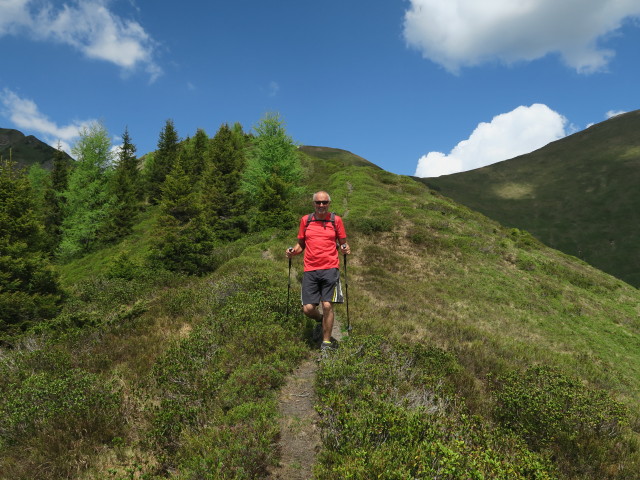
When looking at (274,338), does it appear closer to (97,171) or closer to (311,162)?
(97,171)

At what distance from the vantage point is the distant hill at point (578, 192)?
299 feet

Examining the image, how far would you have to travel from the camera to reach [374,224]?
26750 millimetres

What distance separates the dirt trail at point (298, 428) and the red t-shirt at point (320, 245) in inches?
80.7

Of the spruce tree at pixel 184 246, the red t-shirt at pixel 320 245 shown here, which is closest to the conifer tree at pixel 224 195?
the spruce tree at pixel 184 246

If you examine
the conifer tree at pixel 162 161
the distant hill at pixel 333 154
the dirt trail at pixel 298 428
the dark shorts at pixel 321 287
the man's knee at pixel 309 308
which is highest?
the distant hill at pixel 333 154

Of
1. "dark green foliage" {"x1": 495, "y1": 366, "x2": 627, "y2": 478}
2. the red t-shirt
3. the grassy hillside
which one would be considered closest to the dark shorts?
the red t-shirt

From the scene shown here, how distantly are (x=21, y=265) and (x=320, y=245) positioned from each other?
1606 centimetres

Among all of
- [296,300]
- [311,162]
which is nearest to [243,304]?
[296,300]

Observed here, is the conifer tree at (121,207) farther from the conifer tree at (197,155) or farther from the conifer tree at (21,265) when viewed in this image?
the conifer tree at (21,265)

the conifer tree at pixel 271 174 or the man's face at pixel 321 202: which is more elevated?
the conifer tree at pixel 271 174

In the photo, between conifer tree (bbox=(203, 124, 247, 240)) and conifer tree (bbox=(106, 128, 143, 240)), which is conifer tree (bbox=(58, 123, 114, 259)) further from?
conifer tree (bbox=(203, 124, 247, 240))

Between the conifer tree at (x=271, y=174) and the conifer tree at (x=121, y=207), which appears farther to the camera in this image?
the conifer tree at (x=121, y=207)

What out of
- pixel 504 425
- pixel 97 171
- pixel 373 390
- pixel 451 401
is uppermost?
pixel 97 171

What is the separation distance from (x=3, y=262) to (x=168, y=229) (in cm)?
783
